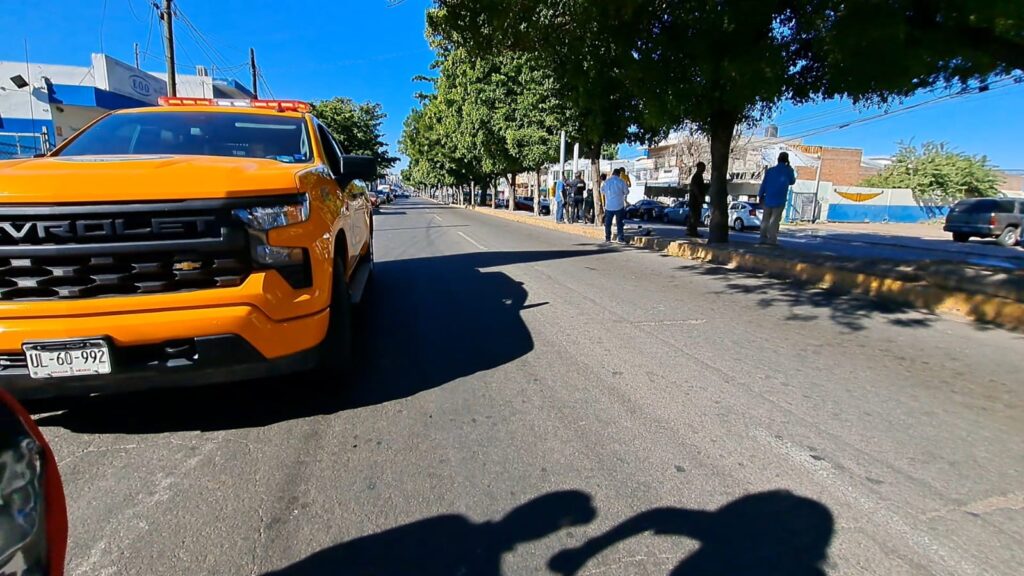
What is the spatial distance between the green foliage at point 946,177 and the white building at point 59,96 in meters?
52.4

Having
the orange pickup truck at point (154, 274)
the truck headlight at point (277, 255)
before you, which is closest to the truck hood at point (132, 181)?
the orange pickup truck at point (154, 274)

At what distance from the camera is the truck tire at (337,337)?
317 centimetres

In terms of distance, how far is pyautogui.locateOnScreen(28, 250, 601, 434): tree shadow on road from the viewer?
325 cm

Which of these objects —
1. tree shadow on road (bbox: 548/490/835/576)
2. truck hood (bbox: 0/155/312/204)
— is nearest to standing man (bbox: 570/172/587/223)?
truck hood (bbox: 0/155/312/204)

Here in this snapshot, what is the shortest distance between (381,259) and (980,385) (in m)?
9.37

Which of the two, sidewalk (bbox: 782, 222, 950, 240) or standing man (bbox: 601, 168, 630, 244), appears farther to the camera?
sidewalk (bbox: 782, 222, 950, 240)

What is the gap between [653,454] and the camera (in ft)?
9.34

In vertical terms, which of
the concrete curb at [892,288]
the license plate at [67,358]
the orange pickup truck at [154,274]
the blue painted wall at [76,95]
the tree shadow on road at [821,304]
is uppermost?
the blue painted wall at [76,95]

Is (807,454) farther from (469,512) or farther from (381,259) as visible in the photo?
(381,259)

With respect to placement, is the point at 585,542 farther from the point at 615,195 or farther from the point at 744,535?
the point at 615,195

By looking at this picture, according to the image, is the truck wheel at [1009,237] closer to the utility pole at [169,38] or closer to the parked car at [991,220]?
the parked car at [991,220]

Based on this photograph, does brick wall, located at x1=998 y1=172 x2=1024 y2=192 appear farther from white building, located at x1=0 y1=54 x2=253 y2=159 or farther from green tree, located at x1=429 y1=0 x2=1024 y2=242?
white building, located at x1=0 y1=54 x2=253 y2=159

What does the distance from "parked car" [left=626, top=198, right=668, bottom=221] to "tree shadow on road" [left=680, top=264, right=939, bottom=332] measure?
26.1 metres

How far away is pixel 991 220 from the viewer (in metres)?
19.7
